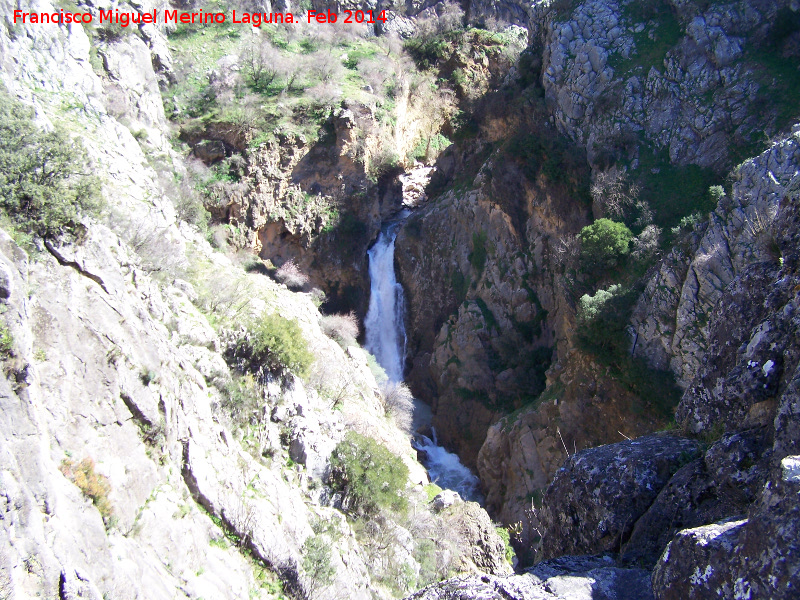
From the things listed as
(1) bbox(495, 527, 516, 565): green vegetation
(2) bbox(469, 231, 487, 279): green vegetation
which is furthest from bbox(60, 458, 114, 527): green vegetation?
(2) bbox(469, 231, 487, 279): green vegetation

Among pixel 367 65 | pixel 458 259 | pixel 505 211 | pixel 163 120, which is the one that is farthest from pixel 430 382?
pixel 367 65

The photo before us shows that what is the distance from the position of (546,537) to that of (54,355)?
801cm

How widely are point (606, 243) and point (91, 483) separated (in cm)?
1938

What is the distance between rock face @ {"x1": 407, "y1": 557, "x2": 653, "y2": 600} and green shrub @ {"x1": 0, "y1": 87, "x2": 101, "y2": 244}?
8.82 meters

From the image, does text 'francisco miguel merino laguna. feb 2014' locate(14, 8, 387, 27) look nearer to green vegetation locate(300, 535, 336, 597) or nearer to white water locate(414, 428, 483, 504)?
green vegetation locate(300, 535, 336, 597)

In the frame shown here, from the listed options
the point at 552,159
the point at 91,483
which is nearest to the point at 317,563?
the point at 91,483

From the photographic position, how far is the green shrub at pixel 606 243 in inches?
800

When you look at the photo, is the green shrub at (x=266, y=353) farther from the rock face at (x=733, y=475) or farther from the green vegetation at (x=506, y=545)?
the rock face at (x=733, y=475)

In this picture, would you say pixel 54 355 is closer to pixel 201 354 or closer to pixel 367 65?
pixel 201 354

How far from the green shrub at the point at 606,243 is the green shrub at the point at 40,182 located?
58.8ft

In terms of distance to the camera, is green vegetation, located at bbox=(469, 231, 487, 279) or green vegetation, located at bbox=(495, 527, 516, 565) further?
green vegetation, located at bbox=(469, 231, 487, 279)

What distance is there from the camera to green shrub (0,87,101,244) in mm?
8734

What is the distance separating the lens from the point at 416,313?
3206cm

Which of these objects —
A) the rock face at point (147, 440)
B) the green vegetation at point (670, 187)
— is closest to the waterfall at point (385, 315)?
the rock face at point (147, 440)
